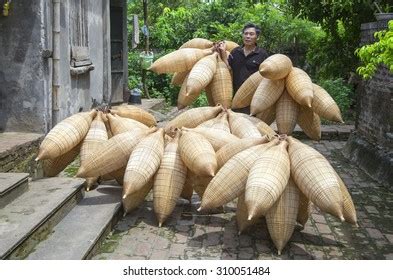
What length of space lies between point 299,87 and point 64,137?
2371 mm

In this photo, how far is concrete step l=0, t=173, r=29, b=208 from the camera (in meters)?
3.98

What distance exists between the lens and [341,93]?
11.1m

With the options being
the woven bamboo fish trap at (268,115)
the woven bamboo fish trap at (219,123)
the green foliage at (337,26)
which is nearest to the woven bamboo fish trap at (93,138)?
the woven bamboo fish trap at (219,123)

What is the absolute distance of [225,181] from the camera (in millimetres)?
3846

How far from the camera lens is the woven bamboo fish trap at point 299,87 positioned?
470 cm

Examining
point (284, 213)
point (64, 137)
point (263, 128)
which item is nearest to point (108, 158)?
point (64, 137)

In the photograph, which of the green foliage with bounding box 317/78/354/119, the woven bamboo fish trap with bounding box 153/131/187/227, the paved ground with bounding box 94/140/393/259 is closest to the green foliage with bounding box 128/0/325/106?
the green foliage with bounding box 317/78/354/119

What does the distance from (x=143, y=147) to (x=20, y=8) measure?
10.6 ft

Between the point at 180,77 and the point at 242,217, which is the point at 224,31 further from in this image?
the point at 242,217

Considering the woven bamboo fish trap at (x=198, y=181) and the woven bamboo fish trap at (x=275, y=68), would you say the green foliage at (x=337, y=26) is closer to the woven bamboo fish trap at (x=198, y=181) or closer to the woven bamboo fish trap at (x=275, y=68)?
the woven bamboo fish trap at (x=275, y=68)

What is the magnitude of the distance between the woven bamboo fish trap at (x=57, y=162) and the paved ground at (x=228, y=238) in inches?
36.0

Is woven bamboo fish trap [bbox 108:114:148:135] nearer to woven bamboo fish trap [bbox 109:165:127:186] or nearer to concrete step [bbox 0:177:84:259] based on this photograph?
woven bamboo fish trap [bbox 109:165:127:186]
